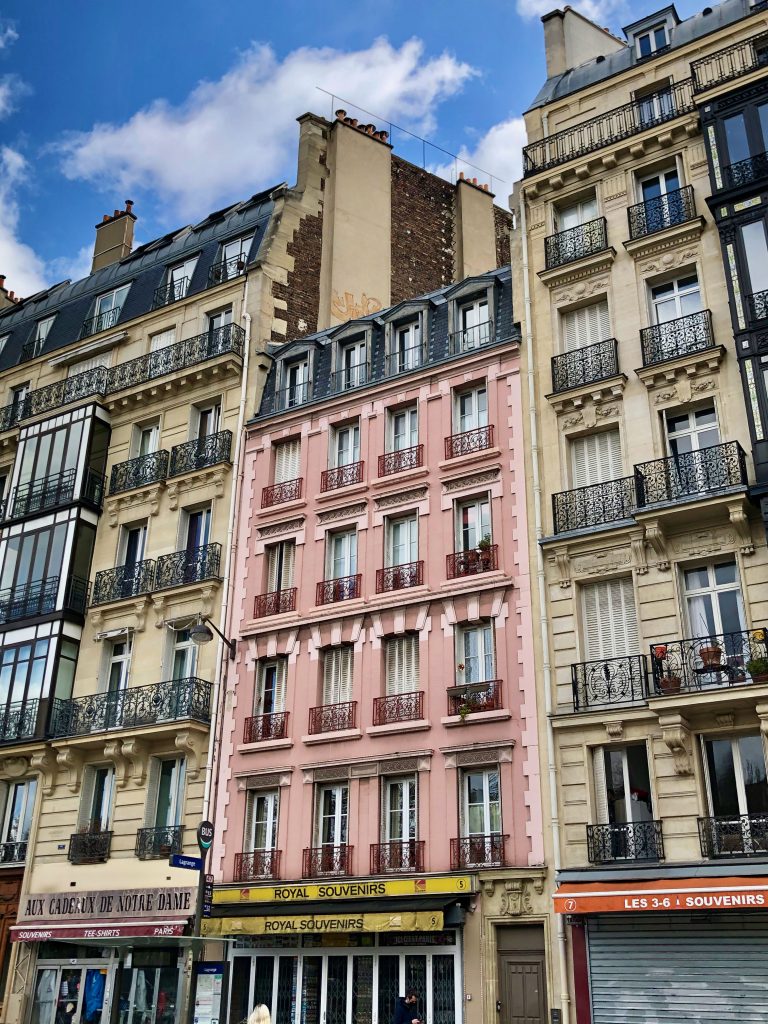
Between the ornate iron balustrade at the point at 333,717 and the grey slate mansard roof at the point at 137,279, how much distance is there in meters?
13.1

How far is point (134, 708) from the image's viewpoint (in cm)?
2497

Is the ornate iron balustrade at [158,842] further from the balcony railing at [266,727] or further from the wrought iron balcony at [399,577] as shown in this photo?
the wrought iron balcony at [399,577]

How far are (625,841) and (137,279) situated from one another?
22.3m

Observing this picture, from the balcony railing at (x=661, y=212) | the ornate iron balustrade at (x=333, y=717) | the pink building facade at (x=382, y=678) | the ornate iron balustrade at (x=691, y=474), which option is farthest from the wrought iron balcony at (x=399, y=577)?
the balcony railing at (x=661, y=212)

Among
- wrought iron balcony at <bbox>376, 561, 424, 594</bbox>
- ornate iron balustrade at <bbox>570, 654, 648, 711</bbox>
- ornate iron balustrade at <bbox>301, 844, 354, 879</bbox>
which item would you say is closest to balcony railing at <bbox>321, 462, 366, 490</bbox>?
wrought iron balcony at <bbox>376, 561, 424, 594</bbox>

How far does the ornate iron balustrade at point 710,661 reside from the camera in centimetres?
1730

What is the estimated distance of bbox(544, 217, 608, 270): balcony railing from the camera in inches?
894

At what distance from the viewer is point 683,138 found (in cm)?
2219

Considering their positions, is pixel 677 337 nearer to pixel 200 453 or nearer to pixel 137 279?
pixel 200 453

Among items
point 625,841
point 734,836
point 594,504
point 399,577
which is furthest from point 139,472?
point 734,836

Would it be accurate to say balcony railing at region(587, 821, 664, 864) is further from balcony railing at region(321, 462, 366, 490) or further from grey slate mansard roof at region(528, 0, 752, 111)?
grey slate mansard roof at region(528, 0, 752, 111)

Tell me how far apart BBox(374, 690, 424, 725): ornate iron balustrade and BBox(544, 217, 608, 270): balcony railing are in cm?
950

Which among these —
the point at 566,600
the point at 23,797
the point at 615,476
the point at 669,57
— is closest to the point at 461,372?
the point at 615,476

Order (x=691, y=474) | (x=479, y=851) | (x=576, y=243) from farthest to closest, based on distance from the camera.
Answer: (x=576, y=243) → (x=479, y=851) → (x=691, y=474)
